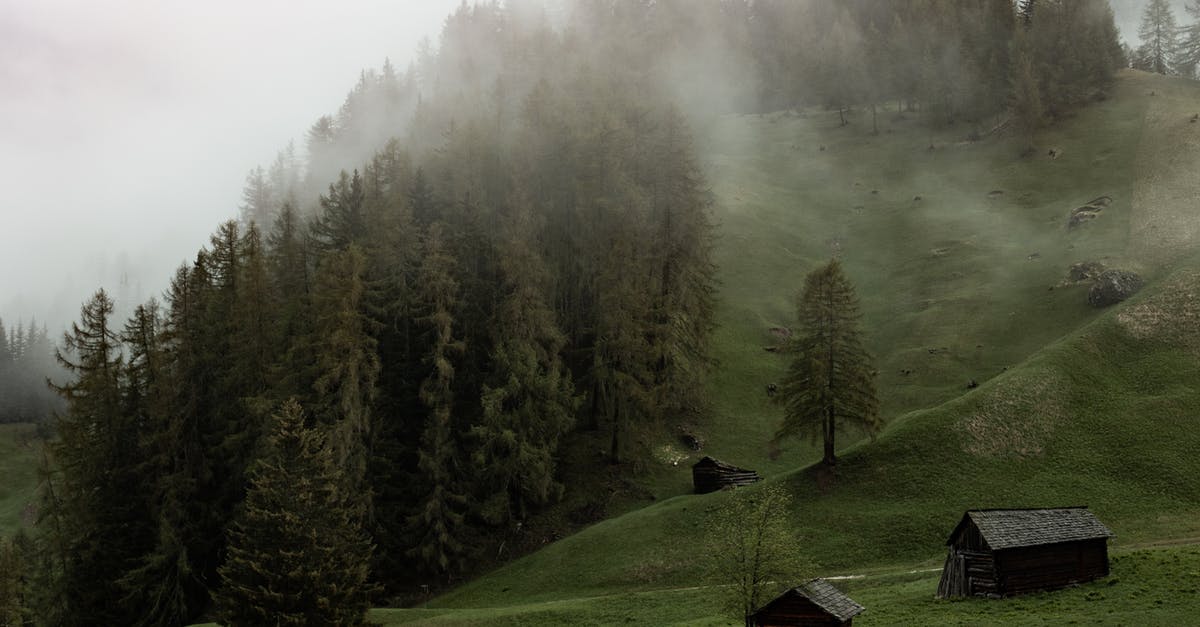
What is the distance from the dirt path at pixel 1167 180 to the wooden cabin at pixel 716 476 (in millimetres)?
39426

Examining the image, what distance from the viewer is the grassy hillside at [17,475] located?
104081 millimetres

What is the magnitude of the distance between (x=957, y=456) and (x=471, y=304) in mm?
33592

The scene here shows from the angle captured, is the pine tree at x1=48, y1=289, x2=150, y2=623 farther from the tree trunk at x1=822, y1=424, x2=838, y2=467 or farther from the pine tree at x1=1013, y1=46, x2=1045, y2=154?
the pine tree at x1=1013, y1=46, x2=1045, y2=154

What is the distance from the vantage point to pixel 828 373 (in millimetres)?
44375

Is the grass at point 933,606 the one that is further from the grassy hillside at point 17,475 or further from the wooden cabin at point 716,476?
the grassy hillside at point 17,475

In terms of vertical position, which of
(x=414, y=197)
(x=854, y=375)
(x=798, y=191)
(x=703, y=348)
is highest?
(x=798, y=191)

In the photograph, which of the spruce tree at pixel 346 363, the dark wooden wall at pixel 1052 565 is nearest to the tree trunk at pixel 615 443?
the spruce tree at pixel 346 363

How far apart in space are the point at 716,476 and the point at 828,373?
408 inches

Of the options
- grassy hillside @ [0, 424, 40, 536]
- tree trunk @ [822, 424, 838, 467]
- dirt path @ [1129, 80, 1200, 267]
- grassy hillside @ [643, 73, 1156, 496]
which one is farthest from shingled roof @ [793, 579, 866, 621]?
grassy hillside @ [0, 424, 40, 536]

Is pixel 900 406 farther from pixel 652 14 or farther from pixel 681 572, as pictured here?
pixel 652 14

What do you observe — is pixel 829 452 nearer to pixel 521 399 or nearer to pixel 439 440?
pixel 521 399

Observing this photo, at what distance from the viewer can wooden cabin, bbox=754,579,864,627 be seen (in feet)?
82.3

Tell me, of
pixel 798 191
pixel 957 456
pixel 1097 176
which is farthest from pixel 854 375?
pixel 798 191

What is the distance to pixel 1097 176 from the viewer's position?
268 feet
